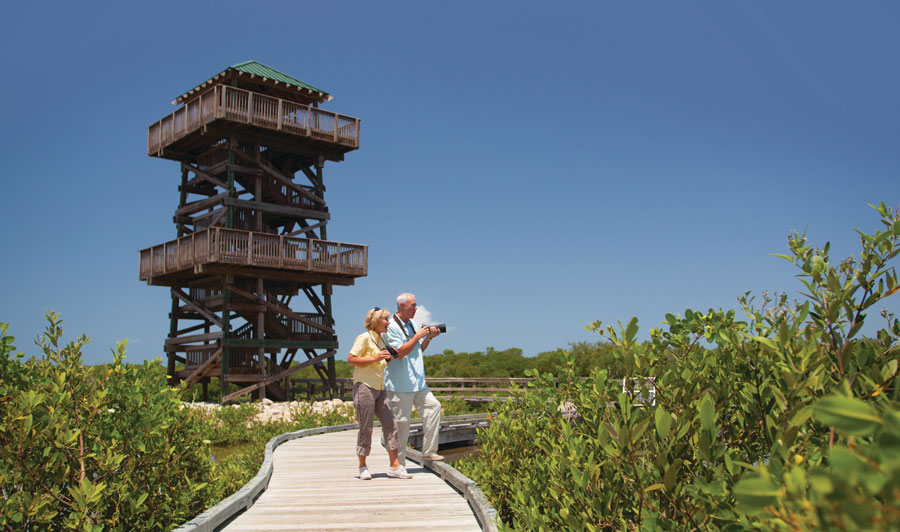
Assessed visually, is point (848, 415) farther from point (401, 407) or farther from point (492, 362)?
point (492, 362)

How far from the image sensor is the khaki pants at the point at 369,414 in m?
7.15

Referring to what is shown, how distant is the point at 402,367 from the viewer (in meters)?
7.22

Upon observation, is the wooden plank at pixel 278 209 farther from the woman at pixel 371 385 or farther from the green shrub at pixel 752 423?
the green shrub at pixel 752 423

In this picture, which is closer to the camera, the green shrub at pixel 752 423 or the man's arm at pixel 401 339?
the green shrub at pixel 752 423

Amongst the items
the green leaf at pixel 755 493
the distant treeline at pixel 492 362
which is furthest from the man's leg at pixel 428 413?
the distant treeline at pixel 492 362

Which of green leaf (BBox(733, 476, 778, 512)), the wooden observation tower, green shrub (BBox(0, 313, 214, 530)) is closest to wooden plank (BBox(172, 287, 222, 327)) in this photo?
the wooden observation tower

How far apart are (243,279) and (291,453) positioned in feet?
47.9

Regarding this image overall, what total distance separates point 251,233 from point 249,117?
391 cm

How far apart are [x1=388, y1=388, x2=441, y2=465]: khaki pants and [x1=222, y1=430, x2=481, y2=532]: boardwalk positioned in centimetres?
39

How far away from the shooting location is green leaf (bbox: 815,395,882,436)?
1033 mm

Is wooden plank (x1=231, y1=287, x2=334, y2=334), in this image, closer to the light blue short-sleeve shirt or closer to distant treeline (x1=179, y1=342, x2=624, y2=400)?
distant treeline (x1=179, y1=342, x2=624, y2=400)

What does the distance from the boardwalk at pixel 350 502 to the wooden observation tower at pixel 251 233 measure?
14004mm

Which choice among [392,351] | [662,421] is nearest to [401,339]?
[392,351]

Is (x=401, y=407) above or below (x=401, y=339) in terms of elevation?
below
